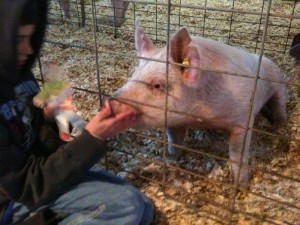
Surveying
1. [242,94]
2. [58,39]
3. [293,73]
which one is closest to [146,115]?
[242,94]

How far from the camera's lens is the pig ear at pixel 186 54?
1.29 meters

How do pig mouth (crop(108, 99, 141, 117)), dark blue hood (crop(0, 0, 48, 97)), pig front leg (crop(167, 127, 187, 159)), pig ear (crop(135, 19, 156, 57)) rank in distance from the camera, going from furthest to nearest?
pig front leg (crop(167, 127, 187, 159)) → pig ear (crop(135, 19, 156, 57)) → pig mouth (crop(108, 99, 141, 117)) → dark blue hood (crop(0, 0, 48, 97))

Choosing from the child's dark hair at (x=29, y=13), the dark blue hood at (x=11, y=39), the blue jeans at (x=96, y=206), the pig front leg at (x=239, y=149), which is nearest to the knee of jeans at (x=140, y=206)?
the blue jeans at (x=96, y=206)

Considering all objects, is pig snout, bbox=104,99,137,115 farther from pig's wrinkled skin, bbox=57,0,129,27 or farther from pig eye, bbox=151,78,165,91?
pig's wrinkled skin, bbox=57,0,129,27

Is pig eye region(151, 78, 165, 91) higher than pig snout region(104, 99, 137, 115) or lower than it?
higher

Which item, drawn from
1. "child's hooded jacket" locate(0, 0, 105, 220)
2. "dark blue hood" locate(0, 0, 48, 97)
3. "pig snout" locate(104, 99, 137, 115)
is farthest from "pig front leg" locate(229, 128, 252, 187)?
"dark blue hood" locate(0, 0, 48, 97)

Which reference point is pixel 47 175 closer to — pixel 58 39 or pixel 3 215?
pixel 3 215

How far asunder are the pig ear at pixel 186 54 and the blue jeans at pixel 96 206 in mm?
473

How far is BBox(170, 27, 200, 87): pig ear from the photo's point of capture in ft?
4.22

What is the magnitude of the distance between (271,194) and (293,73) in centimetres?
121

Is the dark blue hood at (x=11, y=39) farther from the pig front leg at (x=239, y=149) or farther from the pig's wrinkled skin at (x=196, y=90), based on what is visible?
the pig front leg at (x=239, y=149)

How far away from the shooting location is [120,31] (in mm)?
3252

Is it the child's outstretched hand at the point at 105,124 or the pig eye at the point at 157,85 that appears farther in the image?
the pig eye at the point at 157,85

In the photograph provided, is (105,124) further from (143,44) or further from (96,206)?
(143,44)
